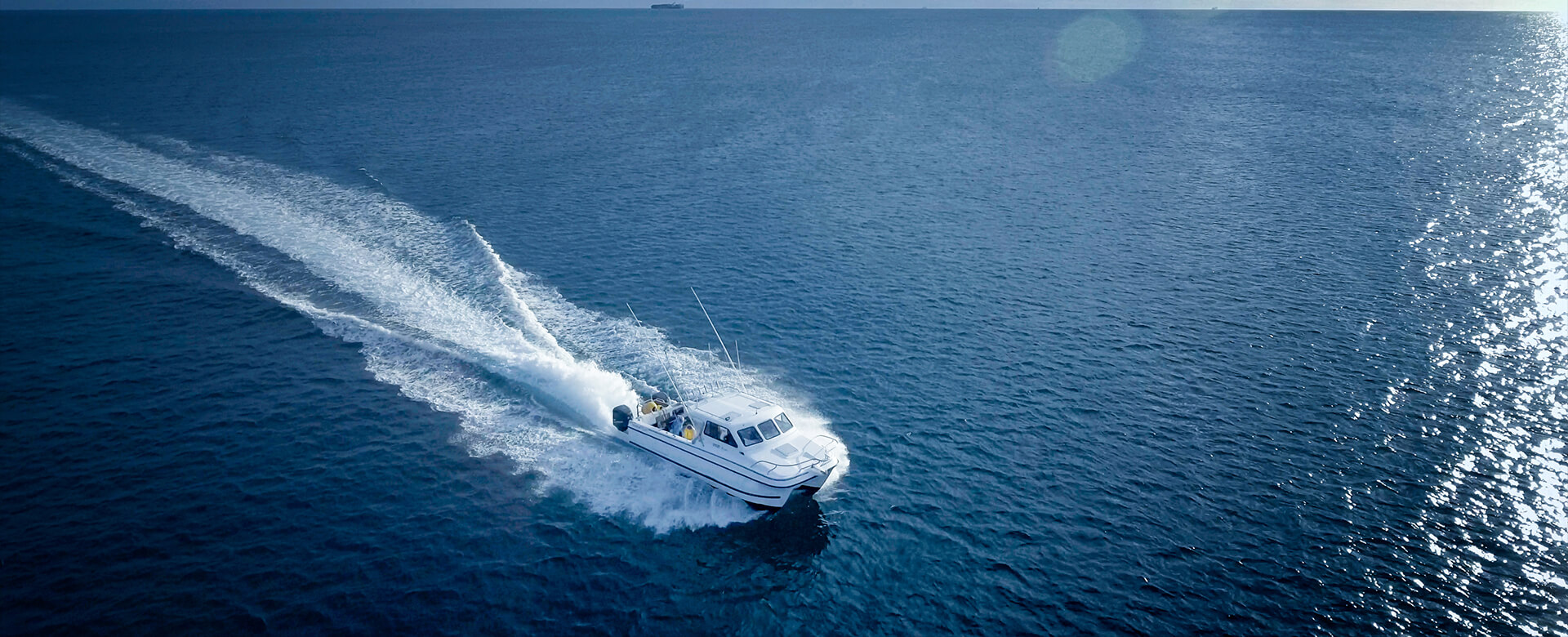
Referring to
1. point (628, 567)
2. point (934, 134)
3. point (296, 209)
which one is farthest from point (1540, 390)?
point (296, 209)

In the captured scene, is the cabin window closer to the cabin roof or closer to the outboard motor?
the cabin roof

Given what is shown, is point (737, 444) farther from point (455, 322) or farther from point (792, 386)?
point (455, 322)

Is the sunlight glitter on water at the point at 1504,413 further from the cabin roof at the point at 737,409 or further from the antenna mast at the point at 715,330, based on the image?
the antenna mast at the point at 715,330

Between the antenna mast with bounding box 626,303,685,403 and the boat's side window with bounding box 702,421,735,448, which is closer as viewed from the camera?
the boat's side window with bounding box 702,421,735,448

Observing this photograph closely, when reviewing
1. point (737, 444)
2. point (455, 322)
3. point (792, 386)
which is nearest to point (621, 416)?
point (737, 444)

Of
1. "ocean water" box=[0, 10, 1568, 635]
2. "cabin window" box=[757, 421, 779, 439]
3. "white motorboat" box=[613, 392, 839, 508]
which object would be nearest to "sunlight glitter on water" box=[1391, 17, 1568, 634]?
"ocean water" box=[0, 10, 1568, 635]

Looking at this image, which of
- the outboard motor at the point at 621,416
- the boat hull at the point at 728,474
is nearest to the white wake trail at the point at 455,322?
the boat hull at the point at 728,474
